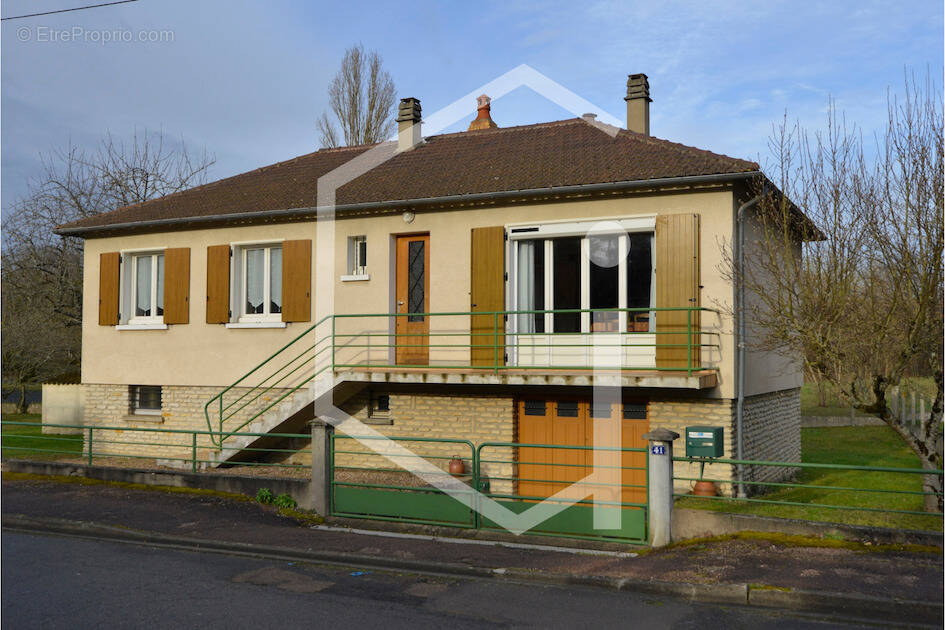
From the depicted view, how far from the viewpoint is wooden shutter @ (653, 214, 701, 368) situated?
39.3 ft

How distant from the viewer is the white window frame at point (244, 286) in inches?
599

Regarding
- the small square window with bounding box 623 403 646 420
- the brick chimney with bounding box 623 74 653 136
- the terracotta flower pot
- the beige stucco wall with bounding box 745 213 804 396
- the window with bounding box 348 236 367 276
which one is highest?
the brick chimney with bounding box 623 74 653 136

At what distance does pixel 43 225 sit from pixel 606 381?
23940 mm

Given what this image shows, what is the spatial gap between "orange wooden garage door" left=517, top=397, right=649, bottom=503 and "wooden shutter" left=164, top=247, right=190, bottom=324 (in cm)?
723

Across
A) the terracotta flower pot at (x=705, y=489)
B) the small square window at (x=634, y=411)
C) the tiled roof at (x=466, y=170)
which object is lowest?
the terracotta flower pot at (x=705, y=489)

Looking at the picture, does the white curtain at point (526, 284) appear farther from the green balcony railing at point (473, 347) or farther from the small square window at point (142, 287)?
the small square window at point (142, 287)

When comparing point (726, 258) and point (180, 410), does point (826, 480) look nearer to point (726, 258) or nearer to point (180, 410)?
point (726, 258)

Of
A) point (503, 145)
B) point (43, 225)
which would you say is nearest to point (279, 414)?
point (503, 145)

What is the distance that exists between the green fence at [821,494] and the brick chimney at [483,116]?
963 centimetres

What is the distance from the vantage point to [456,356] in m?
13.7

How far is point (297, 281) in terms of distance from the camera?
14.7m

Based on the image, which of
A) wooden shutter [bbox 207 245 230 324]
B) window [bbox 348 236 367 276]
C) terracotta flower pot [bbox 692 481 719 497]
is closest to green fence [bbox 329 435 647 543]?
terracotta flower pot [bbox 692 481 719 497]

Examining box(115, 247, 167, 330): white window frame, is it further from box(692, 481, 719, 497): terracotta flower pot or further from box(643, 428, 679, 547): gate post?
box(643, 428, 679, 547): gate post

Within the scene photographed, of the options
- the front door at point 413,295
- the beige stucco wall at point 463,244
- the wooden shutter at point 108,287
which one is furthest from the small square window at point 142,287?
the front door at point 413,295
